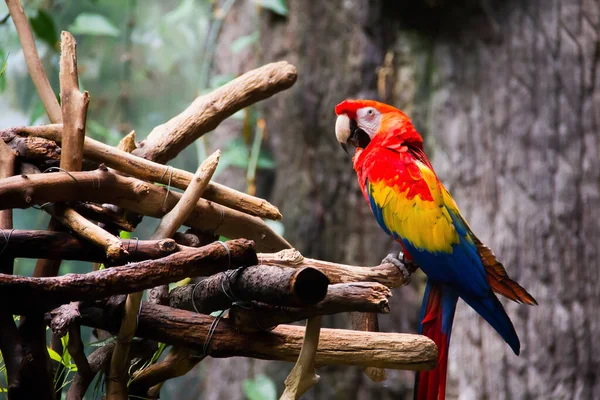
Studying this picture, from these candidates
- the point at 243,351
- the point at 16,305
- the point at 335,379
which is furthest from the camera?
the point at 335,379

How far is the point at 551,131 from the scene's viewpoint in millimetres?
1404

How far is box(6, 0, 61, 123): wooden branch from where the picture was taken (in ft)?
2.65

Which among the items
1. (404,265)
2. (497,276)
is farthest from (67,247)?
(497,276)

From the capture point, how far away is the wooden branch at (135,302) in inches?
24.8

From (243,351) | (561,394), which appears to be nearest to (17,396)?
(243,351)

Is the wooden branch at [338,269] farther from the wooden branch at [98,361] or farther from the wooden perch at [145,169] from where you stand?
the wooden branch at [98,361]

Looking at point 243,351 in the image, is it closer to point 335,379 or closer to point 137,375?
point 137,375

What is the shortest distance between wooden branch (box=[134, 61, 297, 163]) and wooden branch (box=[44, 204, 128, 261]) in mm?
263

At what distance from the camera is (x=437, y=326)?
3.14 ft

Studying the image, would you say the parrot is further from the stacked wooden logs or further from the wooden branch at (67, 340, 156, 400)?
the wooden branch at (67, 340, 156, 400)

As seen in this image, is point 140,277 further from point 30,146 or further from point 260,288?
point 30,146

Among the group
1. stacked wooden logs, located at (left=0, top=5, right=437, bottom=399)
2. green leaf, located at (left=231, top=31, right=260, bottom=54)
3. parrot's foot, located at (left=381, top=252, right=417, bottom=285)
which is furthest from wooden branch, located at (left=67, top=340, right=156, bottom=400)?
green leaf, located at (left=231, top=31, right=260, bottom=54)

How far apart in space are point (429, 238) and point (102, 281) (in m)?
0.60

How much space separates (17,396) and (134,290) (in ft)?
0.56
